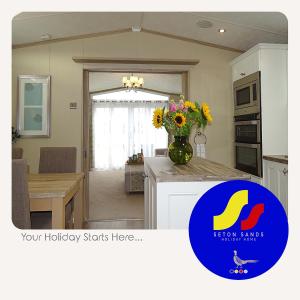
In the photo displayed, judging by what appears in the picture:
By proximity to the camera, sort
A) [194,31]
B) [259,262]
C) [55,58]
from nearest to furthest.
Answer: [259,262]
[194,31]
[55,58]

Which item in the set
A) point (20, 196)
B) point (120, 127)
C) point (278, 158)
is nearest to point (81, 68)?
point (20, 196)

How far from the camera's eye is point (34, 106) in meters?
2.89

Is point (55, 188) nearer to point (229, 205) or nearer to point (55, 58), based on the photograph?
point (229, 205)

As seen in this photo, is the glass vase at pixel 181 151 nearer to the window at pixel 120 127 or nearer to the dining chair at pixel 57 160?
the dining chair at pixel 57 160

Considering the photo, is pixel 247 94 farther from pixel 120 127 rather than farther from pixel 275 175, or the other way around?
pixel 120 127

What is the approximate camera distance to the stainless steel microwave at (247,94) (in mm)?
2381

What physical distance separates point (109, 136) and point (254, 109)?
497 centimetres

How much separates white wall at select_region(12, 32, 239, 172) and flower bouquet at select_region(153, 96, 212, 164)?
1.45m

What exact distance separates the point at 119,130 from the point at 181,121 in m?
5.50

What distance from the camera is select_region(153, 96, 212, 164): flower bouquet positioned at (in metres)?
1.64

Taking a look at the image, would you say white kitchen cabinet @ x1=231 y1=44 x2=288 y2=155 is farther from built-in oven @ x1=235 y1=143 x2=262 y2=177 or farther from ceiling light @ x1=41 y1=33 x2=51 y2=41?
ceiling light @ x1=41 y1=33 x2=51 y2=41

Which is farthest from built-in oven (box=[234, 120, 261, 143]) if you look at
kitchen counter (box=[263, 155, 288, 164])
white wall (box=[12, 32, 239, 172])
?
white wall (box=[12, 32, 239, 172])
